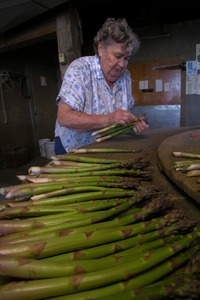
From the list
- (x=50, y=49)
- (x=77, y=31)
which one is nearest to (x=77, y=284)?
(x=77, y=31)

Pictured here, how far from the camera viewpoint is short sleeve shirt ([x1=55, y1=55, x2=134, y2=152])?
2285 mm

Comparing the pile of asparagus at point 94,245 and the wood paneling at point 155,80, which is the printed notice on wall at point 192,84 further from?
the pile of asparagus at point 94,245

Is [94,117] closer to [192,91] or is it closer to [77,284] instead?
[77,284]

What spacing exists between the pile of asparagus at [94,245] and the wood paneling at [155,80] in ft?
19.2

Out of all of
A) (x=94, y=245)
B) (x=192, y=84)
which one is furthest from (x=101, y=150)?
(x=192, y=84)

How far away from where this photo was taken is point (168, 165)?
1.55 meters

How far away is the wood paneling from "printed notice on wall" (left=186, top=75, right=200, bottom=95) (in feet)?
0.73

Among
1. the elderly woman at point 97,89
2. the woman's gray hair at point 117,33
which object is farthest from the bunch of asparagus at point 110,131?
the woman's gray hair at point 117,33

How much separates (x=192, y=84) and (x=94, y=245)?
626cm

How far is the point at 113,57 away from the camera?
2338 mm

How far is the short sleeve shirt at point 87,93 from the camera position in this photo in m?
2.29

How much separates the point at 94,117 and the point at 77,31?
2.83 metres

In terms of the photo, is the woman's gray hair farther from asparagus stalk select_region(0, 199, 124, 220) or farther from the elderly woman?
asparagus stalk select_region(0, 199, 124, 220)

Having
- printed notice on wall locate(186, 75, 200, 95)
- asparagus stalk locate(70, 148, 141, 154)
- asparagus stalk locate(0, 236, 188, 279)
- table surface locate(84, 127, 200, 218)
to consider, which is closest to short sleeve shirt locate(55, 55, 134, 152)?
table surface locate(84, 127, 200, 218)
